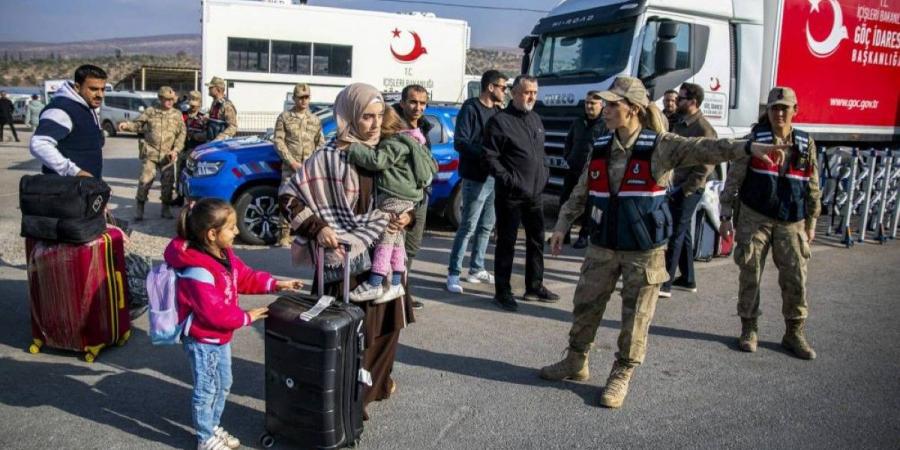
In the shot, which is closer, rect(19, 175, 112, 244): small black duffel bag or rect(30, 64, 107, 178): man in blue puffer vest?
rect(19, 175, 112, 244): small black duffel bag

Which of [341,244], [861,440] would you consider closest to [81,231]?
[341,244]

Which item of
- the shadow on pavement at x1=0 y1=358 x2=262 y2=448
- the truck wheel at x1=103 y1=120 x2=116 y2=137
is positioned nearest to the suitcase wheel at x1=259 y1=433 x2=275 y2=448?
the shadow on pavement at x1=0 y1=358 x2=262 y2=448

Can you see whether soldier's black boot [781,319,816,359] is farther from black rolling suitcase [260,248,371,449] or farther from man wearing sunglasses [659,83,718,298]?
black rolling suitcase [260,248,371,449]

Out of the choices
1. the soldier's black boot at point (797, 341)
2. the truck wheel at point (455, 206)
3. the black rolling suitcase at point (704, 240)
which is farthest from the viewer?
the truck wheel at point (455, 206)

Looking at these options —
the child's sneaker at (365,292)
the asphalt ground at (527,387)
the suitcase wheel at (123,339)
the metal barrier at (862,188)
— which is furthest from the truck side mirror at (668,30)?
the suitcase wheel at (123,339)

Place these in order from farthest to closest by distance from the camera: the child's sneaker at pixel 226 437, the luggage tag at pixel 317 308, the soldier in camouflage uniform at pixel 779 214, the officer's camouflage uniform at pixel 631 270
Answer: the soldier in camouflage uniform at pixel 779 214 < the officer's camouflage uniform at pixel 631 270 < the child's sneaker at pixel 226 437 < the luggage tag at pixel 317 308

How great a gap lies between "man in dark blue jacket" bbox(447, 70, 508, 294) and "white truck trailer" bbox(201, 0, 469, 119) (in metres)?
10.7

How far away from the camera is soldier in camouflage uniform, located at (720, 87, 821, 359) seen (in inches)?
197

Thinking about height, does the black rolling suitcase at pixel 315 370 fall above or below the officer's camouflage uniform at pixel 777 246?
below

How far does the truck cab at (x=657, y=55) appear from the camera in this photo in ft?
29.8

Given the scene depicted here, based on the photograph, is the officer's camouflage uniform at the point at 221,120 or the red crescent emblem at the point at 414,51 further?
the red crescent emblem at the point at 414,51

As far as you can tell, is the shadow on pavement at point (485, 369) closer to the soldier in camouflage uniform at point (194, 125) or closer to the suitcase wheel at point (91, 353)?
the suitcase wheel at point (91, 353)

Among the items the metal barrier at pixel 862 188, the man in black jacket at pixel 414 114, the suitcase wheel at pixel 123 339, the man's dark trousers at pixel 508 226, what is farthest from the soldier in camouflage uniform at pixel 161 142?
the metal barrier at pixel 862 188

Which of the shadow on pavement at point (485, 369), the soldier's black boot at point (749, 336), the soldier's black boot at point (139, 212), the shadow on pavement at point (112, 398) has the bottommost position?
the shadow on pavement at point (112, 398)
